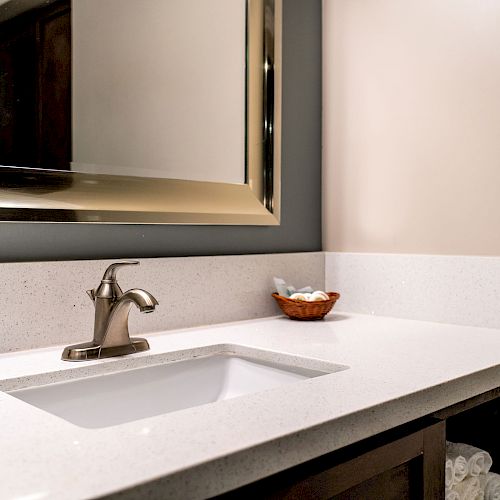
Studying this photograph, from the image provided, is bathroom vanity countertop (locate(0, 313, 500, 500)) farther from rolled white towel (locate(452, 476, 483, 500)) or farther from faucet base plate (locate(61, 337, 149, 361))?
rolled white towel (locate(452, 476, 483, 500))

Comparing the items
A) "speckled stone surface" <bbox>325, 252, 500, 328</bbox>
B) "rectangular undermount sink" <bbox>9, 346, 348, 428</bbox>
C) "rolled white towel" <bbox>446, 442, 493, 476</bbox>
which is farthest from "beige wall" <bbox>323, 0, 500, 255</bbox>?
"rectangular undermount sink" <bbox>9, 346, 348, 428</bbox>

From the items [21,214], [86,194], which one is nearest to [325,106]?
[86,194]

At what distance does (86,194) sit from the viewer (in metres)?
1.25

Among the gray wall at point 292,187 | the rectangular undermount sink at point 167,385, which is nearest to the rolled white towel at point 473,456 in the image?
the rectangular undermount sink at point 167,385

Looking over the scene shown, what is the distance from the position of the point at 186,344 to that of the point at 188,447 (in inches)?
23.4

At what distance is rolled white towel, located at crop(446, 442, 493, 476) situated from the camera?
1.11 metres

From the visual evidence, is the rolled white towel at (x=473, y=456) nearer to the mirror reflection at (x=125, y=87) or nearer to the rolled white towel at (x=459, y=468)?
the rolled white towel at (x=459, y=468)

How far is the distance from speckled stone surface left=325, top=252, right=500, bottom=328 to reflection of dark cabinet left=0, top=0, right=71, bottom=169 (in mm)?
856

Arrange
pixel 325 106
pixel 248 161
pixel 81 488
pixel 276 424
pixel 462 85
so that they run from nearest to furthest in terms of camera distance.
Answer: pixel 81 488
pixel 276 424
pixel 462 85
pixel 248 161
pixel 325 106

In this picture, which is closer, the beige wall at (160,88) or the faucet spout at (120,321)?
the faucet spout at (120,321)

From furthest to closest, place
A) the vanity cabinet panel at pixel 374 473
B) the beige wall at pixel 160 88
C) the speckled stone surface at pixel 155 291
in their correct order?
1. the beige wall at pixel 160 88
2. the speckled stone surface at pixel 155 291
3. the vanity cabinet panel at pixel 374 473

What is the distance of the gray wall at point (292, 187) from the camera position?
1.41 metres

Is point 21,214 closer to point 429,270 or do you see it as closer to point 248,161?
point 248,161

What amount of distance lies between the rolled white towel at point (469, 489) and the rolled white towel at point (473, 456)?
0.01 meters
